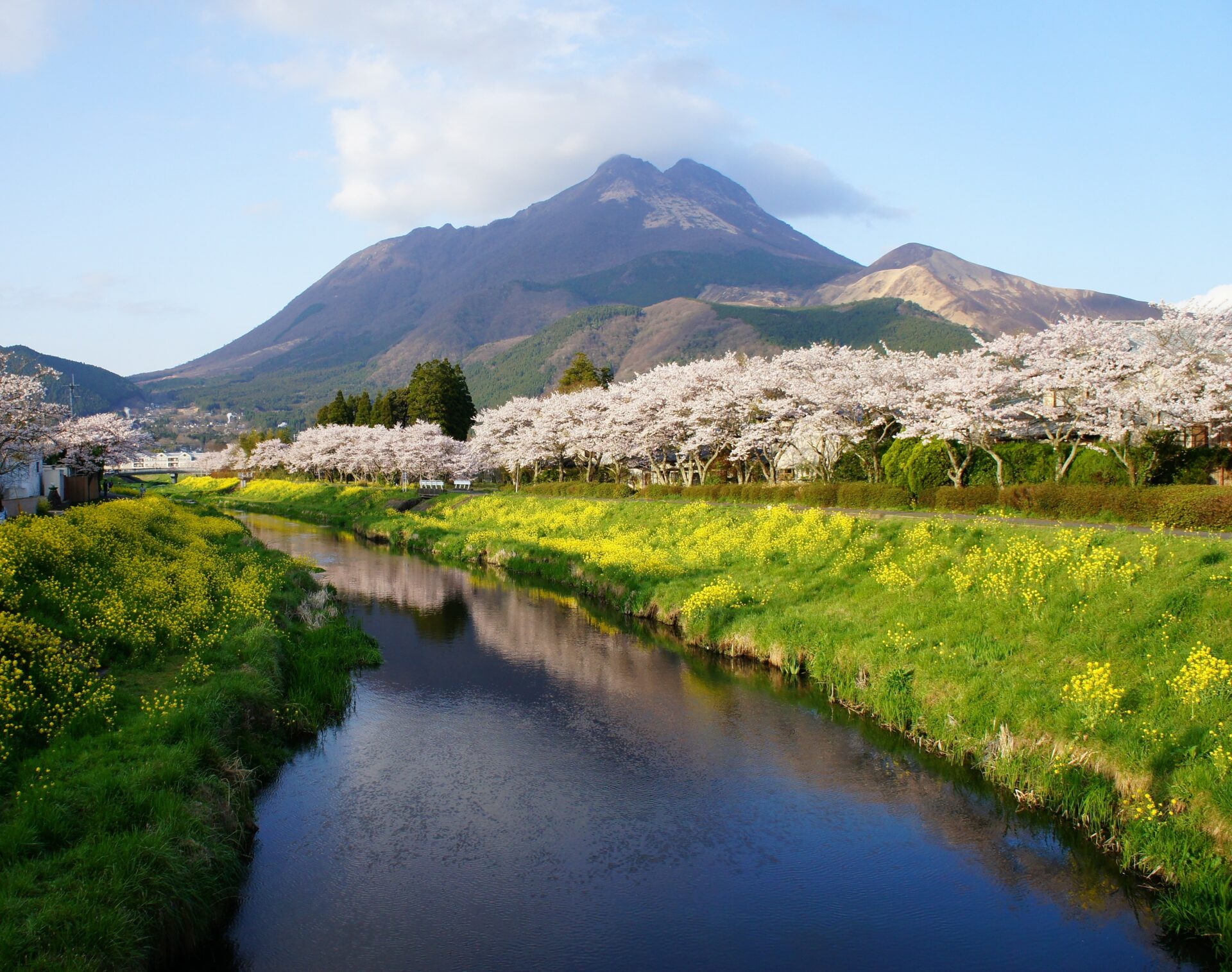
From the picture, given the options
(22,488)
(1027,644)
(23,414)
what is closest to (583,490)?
(22,488)

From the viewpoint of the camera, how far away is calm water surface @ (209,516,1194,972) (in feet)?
29.8

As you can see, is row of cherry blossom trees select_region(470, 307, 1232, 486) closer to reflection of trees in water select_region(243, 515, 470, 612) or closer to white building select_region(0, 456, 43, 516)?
reflection of trees in water select_region(243, 515, 470, 612)

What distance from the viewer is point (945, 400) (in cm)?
3055

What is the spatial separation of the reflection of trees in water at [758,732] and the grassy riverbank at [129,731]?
5.48 meters

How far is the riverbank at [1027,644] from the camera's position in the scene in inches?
399

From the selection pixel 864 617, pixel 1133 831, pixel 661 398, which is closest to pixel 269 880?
pixel 1133 831

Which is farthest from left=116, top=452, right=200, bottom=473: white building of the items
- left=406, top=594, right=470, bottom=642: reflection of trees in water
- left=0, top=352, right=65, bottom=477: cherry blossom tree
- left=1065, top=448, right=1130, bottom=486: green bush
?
left=1065, top=448, right=1130, bottom=486: green bush

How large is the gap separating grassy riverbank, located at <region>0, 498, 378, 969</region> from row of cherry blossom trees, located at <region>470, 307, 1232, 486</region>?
23.8 m

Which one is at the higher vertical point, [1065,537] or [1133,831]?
[1065,537]

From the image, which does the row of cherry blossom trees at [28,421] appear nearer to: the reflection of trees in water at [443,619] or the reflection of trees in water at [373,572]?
the reflection of trees in water at [373,572]

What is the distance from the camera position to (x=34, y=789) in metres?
8.76

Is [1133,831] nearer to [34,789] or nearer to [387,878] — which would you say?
[387,878]

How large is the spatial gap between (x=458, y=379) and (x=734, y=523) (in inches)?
2299

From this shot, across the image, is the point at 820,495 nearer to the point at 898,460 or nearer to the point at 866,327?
the point at 898,460
